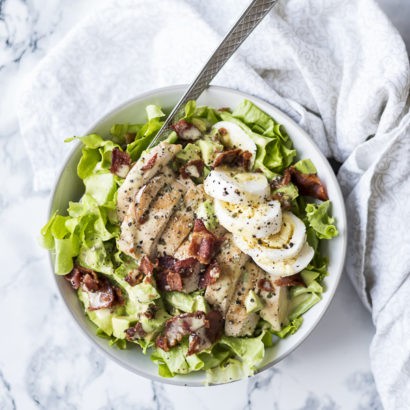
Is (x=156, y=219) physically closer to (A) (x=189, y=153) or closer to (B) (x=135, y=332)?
(A) (x=189, y=153)

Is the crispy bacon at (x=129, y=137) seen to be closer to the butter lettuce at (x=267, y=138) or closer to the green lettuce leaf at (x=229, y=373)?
the butter lettuce at (x=267, y=138)

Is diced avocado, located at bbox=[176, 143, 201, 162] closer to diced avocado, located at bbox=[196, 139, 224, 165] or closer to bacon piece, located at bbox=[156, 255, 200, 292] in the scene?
diced avocado, located at bbox=[196, 139, 224, 165]

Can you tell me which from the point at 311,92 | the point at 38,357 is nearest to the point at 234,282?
the point at 311,92

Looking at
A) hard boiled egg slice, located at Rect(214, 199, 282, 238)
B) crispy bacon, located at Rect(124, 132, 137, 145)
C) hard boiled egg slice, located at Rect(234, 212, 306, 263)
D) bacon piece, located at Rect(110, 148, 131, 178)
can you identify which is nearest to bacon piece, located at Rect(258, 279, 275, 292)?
hard boiled egg slice, located at Rect(234, 212, 306, 263)

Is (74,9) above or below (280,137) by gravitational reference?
above

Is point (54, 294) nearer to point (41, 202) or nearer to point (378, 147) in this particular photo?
point (41, 202)
